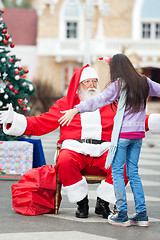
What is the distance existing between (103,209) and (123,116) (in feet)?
3.09

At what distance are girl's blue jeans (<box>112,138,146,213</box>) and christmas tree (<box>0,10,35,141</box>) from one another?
10.7 feet

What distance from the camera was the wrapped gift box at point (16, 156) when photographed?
7094 millimetres

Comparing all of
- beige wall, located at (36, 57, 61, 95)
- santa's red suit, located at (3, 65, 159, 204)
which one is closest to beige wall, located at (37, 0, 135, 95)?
beige wall, located at (36, 57, 61, 95)

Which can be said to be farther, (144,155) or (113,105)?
(144,155)

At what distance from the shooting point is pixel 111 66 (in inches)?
186

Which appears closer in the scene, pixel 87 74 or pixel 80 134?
pixel 80 134

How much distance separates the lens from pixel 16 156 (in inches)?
281

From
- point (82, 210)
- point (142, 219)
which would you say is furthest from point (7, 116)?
point (142, 219)

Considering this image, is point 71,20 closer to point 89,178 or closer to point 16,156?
point 16,156

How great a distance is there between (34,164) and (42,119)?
2.01 metres

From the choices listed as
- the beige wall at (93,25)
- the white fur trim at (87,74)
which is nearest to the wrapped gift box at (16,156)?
the white fur trim at (87,74)

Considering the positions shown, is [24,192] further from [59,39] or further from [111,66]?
[59,39]

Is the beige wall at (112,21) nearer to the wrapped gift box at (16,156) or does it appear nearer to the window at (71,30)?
the window at (71,30)

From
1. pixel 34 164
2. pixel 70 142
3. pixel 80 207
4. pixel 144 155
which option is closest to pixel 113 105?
pixel 70 142
